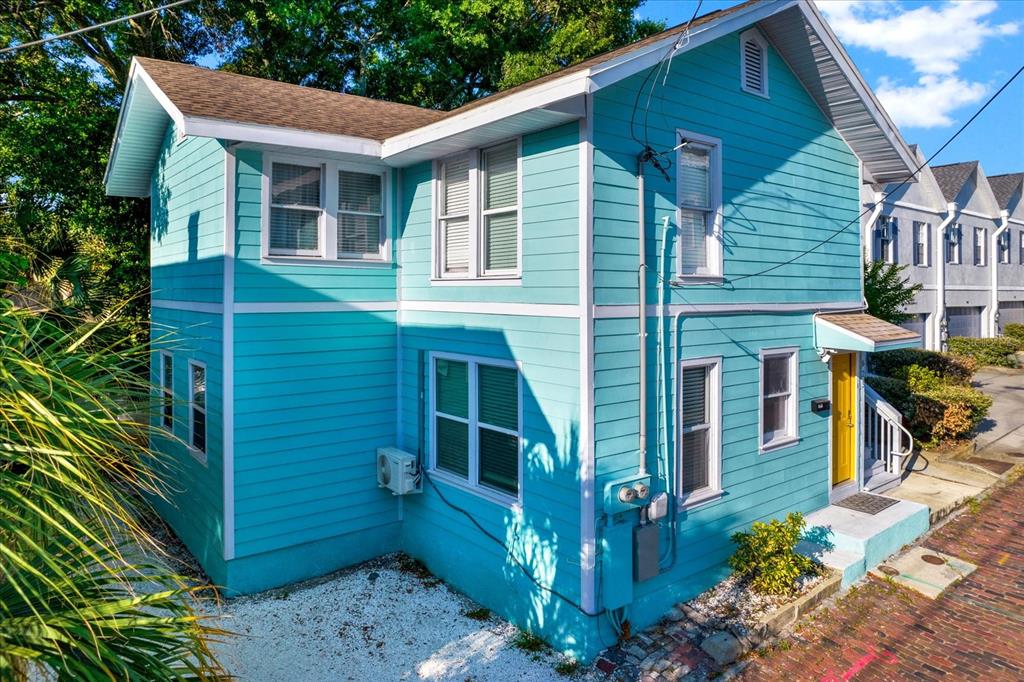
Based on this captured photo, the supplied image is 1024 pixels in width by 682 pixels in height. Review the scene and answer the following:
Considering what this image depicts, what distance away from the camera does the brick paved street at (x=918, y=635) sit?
21.0ft

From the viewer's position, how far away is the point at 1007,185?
97.6 feet

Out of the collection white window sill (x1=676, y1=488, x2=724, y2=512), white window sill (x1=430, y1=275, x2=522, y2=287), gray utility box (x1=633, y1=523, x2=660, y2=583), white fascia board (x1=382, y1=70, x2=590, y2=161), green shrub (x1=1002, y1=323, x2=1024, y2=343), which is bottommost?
gray utility box (x1=633, y1=523, x2=660, y2=583)

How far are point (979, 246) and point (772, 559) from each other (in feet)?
84.7

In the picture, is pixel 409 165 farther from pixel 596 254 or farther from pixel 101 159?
pixel 101 159

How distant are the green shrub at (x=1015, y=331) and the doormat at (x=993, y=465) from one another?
18493 millimetres

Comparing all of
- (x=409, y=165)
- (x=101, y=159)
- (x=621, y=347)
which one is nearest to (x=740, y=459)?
(x=621, y=347)

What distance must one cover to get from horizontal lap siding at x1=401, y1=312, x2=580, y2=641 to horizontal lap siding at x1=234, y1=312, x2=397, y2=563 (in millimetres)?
790

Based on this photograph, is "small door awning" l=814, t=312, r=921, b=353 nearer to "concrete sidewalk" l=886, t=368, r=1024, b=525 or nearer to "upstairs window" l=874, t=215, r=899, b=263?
"concrete sidewalk" l=886, t=368, r=1024, b=525

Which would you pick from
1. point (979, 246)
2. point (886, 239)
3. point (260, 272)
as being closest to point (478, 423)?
point (260, 272)

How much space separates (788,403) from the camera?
9.09 m

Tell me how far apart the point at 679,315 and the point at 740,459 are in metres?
2.19

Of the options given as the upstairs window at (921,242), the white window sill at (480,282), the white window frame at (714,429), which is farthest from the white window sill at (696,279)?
the upstairs window at (921,242)

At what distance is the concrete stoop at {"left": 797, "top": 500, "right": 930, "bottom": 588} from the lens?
8211 mm

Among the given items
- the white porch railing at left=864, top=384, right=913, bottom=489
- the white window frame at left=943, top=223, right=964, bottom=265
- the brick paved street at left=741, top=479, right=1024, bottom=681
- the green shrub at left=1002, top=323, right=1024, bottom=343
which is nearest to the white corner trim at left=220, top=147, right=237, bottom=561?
the brick paved street at left=741, top=479, right=1024, bottom=681
